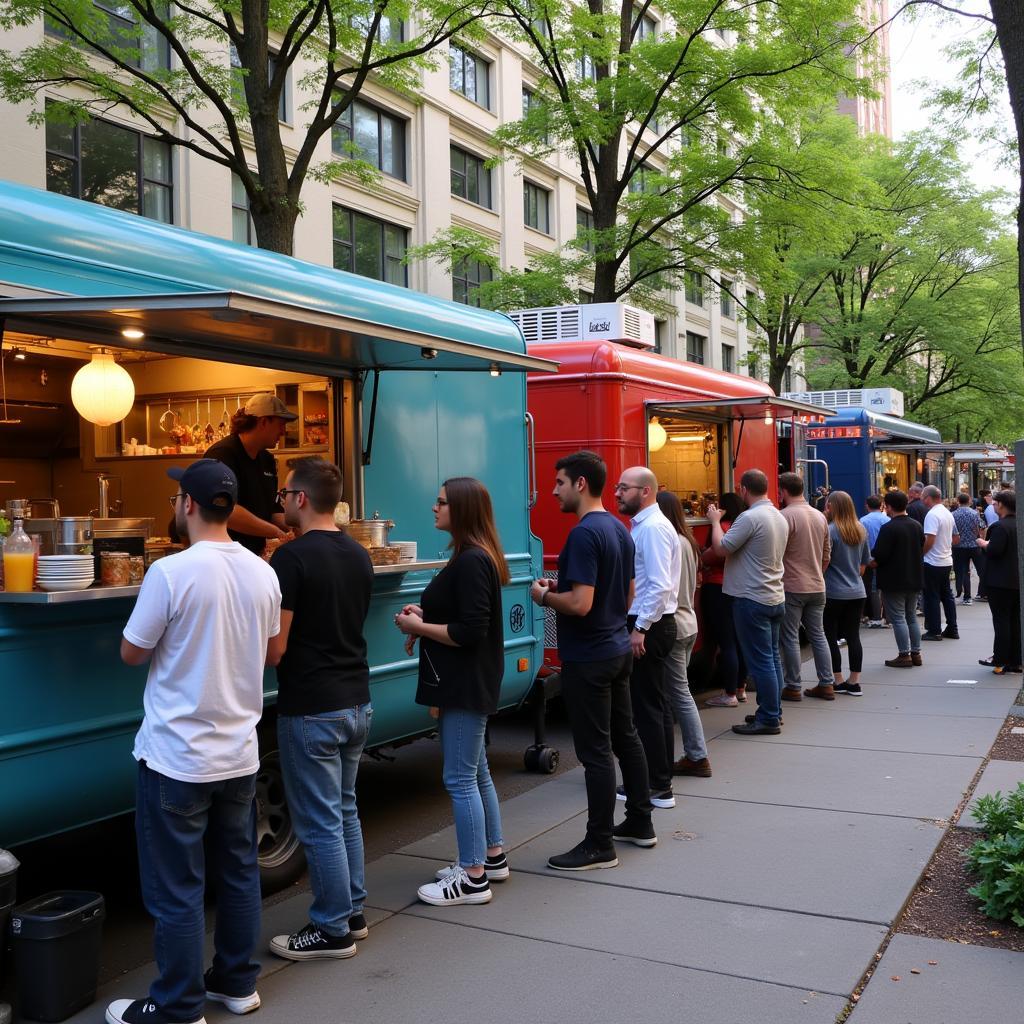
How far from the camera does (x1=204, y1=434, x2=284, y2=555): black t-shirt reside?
225 inches

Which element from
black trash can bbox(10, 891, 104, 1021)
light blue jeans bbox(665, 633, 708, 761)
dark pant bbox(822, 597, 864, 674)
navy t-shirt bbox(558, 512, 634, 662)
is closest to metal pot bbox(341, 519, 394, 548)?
navy t-shirt bbox(558, 512, 634, 662)

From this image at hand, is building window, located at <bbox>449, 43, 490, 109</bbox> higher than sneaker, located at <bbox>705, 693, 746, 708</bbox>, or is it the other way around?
building window, located at <bbox>449, 43, 490, 109</bbox>

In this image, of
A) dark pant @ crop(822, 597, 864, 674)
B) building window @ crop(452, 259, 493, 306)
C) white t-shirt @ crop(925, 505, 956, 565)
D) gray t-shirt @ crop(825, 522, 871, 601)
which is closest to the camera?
dark pant @ crop(822, 597, 864, 674)

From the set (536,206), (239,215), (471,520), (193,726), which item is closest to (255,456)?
(471,520)

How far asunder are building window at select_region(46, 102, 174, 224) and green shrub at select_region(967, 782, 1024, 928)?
13.7 meters

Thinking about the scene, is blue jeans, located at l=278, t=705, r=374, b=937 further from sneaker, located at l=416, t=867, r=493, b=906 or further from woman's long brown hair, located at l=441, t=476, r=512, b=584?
woman's long brown hair, located at l=441, t=476, r=512, b=584

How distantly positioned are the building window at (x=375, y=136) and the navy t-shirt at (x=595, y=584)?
16.6 m

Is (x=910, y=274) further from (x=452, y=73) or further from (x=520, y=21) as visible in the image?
(x=520, y=21)

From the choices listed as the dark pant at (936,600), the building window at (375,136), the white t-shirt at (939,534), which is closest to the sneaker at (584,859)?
the white t-shirt at (939,534)

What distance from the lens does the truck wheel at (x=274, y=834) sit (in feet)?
17.3

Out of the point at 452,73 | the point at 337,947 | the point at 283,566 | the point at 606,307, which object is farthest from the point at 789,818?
the point at 452,73

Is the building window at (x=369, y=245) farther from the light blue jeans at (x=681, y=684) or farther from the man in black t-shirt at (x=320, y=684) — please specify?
Answer: the man in black t-shirt at (x=320, y=684)

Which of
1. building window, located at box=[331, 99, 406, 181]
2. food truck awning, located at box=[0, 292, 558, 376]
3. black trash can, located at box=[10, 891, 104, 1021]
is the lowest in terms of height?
black trash can, located at box=[10, 891, 104, 1021]

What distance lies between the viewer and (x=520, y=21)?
1526cm
